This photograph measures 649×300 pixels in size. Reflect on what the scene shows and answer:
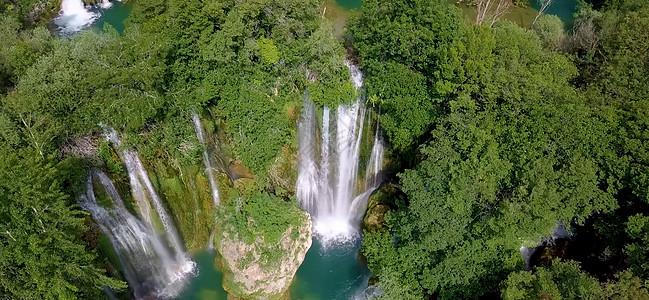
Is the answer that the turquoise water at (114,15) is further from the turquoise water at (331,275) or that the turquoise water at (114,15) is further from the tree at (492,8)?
the tree at (492,8)

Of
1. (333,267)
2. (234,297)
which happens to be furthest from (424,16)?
(234,297)

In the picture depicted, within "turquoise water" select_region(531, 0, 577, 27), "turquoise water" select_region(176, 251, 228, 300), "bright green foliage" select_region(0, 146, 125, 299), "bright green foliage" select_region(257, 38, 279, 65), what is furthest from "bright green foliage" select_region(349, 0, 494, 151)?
"turquoise water" select_region(531, 0, 577, 27)

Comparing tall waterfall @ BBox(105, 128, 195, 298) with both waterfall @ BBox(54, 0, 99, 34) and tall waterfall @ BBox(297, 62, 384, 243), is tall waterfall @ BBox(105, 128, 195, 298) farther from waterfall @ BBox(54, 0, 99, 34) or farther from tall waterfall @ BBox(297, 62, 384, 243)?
waterfall @ BBox(54, 0, 99, 34)

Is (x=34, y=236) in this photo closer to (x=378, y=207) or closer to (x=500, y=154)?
(x=378, y=207)

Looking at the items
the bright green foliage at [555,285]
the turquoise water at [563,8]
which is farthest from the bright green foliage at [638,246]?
the turquoise water at [563,8]

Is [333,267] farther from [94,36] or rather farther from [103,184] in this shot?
[94,36]

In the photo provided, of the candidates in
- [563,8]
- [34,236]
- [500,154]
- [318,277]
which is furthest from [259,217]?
[563,8]
